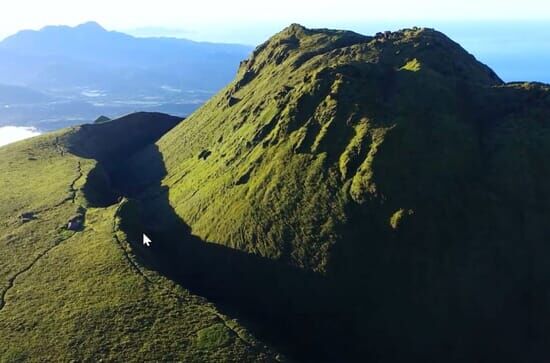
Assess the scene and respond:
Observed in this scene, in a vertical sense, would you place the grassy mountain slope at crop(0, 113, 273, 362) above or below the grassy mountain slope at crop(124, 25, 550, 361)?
below

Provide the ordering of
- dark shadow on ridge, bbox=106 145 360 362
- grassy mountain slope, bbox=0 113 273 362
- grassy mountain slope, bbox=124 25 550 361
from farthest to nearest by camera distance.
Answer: grassy mountain slope, bbox=124 25 550 361, dark shadow on ridge, bbox=106 145 360 362, grassy mountain slope, bbox=0 113 273 362

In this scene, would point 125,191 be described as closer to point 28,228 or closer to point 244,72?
point 28,228

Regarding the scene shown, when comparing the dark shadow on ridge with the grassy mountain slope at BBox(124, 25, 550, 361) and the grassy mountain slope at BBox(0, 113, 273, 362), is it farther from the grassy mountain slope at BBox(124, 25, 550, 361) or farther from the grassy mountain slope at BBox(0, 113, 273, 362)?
the grassy mountain slope at BBox(0, 113, 273, 362)

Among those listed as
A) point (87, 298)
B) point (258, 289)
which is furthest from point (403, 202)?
point (87, 298)

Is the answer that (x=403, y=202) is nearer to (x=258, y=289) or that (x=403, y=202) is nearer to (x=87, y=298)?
(x=258, y=289)

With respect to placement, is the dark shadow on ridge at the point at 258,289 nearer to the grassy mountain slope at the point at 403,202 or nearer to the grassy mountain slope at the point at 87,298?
the grassy mountain slope at the point at 403,202

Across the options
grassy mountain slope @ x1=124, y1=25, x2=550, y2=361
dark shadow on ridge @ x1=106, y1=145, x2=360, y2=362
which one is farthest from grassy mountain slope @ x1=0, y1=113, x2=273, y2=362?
grassy mountain slope @ x1=124, y1=25, x2=550, y2=361

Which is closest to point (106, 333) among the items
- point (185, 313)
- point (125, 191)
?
point (185, 313)

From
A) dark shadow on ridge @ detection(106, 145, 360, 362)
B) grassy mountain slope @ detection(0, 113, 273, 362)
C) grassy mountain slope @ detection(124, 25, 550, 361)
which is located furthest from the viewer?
grassy mountain slope @ detection(124, 25, 550, 361)
